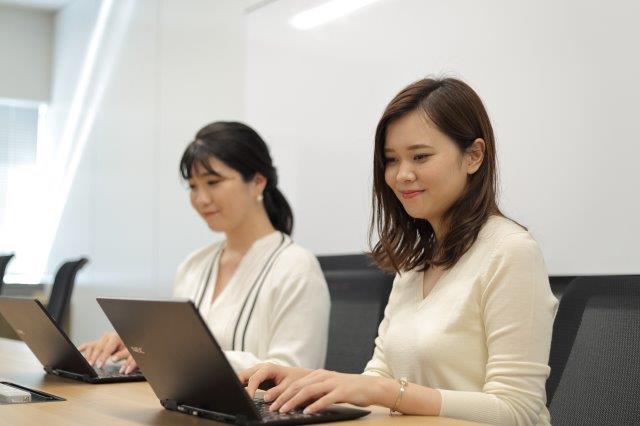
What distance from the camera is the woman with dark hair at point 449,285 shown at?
1717 mm

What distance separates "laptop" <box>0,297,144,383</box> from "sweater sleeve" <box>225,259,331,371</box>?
1.63 ft

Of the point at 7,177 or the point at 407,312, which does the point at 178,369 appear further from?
the point at 7,177

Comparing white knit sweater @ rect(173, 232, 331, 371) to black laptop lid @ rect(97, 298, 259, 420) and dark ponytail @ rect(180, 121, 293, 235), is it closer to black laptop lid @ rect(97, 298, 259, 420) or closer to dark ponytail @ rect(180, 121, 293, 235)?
dark ponytail @ rect(180, 121, 293, 235)

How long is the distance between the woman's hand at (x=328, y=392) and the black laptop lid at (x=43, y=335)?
2.39 ft

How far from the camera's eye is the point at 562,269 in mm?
2688

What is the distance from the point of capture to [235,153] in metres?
3.02

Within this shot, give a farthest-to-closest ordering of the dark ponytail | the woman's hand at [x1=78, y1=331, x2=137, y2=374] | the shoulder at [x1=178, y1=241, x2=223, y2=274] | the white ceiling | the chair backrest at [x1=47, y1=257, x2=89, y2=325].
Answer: the white ceiling, the chair backrest at [x1=47, y1=257, x2=89, y2=325], the shoulder at [x1=178, y1=241, x2=223, y2=274], the dark ponytail, the woman's hand at [x1=78, y1=331, x2=137, y2=374]

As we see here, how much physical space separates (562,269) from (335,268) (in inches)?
28.0

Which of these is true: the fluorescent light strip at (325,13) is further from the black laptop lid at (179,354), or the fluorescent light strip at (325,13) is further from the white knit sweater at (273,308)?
the black laptop lid at (179,354)

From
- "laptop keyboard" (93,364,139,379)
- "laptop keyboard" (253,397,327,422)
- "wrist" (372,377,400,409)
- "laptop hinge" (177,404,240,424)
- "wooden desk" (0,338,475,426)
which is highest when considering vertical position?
"wrist" (372,377,400,409)

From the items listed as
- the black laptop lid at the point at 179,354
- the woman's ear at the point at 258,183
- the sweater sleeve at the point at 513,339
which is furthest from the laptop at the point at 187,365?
the woman's ear at the point at 258,183

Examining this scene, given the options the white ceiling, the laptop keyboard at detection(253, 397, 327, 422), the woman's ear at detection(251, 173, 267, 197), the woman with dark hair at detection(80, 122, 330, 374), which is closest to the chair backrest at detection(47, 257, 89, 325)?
the woman with dark hair at detection(80, 122, 330, 374)

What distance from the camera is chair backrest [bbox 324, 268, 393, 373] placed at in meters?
2.66

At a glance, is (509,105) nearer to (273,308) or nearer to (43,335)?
(273,308)
